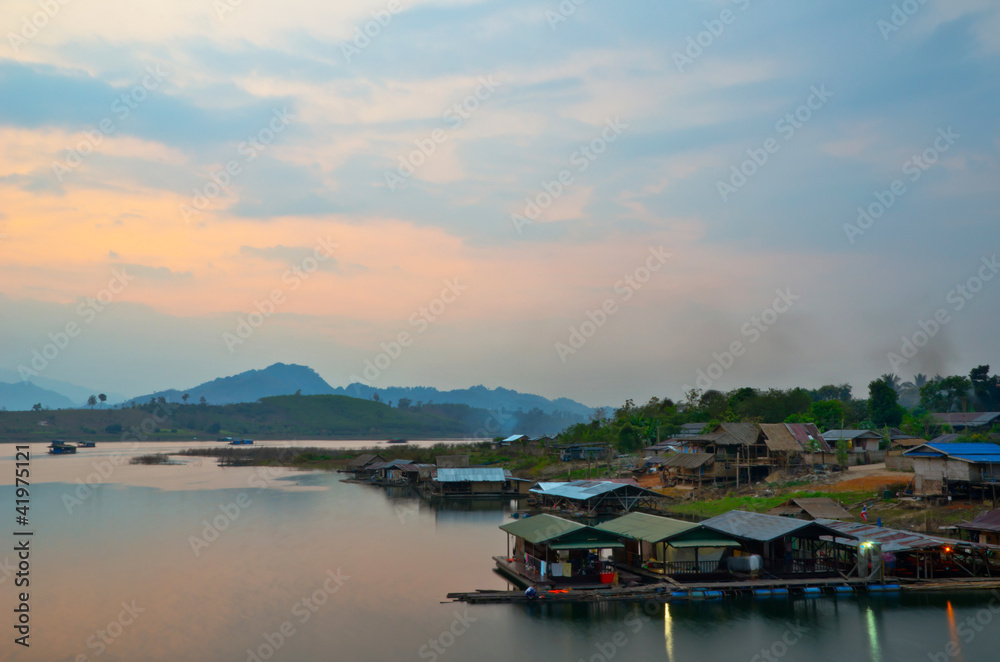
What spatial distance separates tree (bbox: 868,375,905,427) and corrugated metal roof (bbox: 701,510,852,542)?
183 feet

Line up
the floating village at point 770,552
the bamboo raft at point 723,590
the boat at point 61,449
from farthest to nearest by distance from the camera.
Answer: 1. the boat at point 61,449
2. the floating village at point 770,552
3. the bamboo raft at point 723,590

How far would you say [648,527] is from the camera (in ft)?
99.9

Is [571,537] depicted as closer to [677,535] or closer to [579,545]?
[579,545]

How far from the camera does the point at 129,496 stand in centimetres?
6034

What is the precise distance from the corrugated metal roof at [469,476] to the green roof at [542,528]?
1253 inches

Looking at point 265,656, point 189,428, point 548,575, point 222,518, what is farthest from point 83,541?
point 189,428

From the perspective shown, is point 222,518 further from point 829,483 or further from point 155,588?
point 829,483

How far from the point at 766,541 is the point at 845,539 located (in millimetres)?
3834

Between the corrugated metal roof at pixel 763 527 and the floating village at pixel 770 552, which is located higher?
the corrugated metal roof at pixel 763 527

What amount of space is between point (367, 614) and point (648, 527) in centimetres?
1260

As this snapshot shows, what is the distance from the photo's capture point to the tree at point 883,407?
76.9 m

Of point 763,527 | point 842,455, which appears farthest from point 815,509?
point 842,455

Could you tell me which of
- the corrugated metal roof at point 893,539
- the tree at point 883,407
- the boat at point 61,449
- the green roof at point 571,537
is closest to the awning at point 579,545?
the green roof at point 571,537

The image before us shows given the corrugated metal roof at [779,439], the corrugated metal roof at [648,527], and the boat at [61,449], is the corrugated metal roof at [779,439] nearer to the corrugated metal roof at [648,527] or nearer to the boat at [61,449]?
the corrugated metal roof at [648,527]
